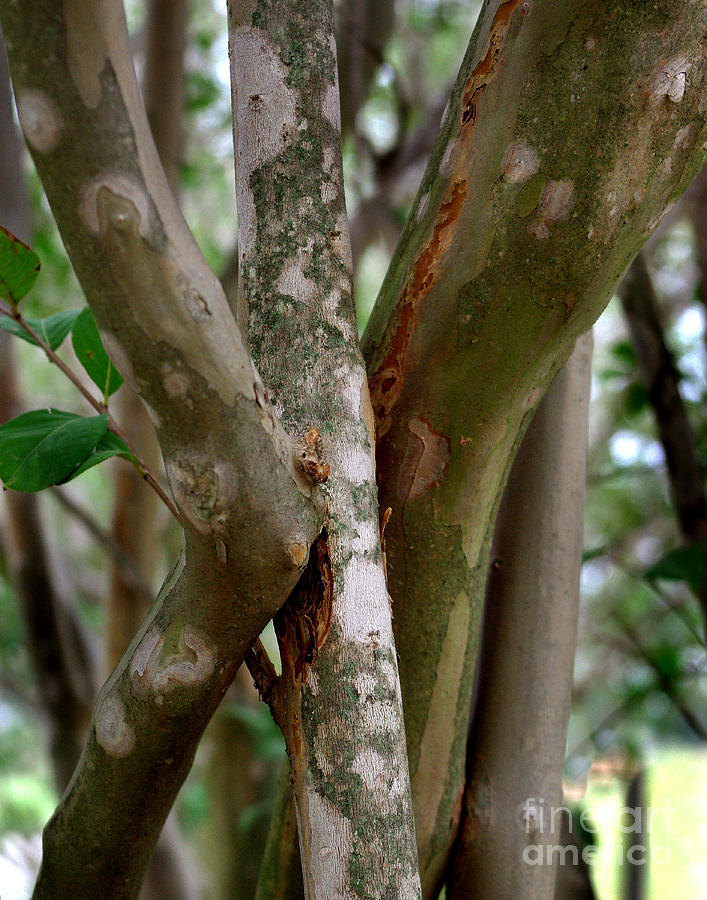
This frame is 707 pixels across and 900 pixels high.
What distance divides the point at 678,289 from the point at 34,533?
263 centimetres

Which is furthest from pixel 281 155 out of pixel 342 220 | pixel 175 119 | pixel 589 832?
pixel 175 119

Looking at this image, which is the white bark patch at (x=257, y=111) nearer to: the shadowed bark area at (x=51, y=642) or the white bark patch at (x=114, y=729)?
the white bark patch at (x=114, y=729)

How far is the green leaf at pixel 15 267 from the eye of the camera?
2.13 feet

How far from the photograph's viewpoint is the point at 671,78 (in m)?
0.56

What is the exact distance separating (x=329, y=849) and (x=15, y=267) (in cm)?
51

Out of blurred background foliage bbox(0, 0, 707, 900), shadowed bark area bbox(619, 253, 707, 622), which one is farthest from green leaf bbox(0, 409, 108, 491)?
shadowed bark area bbox(619, 253, 707, 622)

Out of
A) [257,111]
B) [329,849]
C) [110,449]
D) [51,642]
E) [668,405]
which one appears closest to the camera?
[329,849]

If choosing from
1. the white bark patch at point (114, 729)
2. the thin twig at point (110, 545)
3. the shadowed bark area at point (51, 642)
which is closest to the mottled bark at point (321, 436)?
the white bark patch at point (114, 729)

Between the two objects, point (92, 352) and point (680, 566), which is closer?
point (92, 352)

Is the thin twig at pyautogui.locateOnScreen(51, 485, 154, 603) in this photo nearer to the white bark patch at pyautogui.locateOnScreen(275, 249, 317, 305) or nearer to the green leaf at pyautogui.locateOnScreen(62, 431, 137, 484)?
the green leaf at pyautogui.locateOnScreen(62, 431, 137, 484)

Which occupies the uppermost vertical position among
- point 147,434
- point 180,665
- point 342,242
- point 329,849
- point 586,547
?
point 586,547

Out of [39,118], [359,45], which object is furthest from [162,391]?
[359,45]

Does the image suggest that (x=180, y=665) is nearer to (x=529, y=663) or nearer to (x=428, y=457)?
(x=428, y=457)

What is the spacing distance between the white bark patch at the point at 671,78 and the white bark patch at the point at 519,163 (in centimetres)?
9
